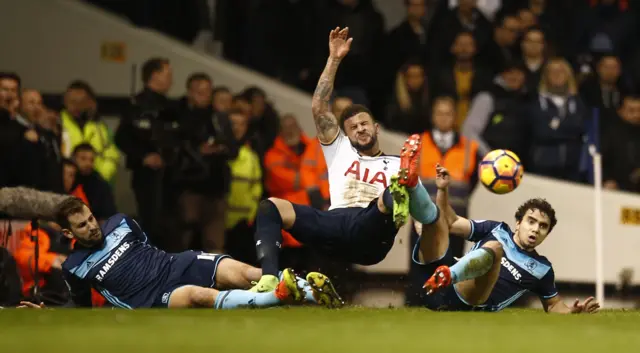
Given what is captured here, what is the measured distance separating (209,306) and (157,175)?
12.2ft

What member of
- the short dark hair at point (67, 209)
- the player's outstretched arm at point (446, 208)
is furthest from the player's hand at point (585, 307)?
the short dark hair at point (67, 209)

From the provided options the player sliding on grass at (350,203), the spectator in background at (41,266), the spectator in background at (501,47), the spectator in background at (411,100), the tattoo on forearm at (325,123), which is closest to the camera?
Result: the player sliding on grass at (350,203)

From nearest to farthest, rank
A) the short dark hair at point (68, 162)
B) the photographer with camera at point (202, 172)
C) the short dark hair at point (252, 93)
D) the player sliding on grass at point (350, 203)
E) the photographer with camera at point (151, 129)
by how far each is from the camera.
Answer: the player sliding on grass at point (350, 203), the short dark hair at point (68, 162), the photographer with camera at point (151, 129), the photographer with camera at point (202, 172), the short dark hair at point (252, 93)

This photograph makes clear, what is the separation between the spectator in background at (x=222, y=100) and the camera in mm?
14633

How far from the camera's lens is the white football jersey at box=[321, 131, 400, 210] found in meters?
11.1

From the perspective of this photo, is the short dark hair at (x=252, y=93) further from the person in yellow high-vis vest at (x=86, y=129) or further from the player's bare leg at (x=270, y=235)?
the player's bare leg at (x=270, y=235)

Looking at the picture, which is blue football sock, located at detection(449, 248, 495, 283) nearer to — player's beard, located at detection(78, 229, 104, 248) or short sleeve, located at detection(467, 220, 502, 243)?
short sleeve, located at detection(467, 220, 502, 243)

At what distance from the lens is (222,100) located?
14672 millimetres

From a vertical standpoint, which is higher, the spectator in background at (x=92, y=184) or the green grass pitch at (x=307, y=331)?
the spectator in background at (x=92, y=184)

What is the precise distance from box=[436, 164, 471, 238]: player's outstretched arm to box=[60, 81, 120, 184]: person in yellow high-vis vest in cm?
461

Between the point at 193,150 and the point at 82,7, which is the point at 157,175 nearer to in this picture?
the point at 193,150

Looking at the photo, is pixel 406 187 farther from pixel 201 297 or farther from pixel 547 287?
pixel 201 297

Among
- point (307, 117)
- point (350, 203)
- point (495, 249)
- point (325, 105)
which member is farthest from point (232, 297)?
point (307, 117)

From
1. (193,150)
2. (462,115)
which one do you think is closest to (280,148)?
(193,150)
